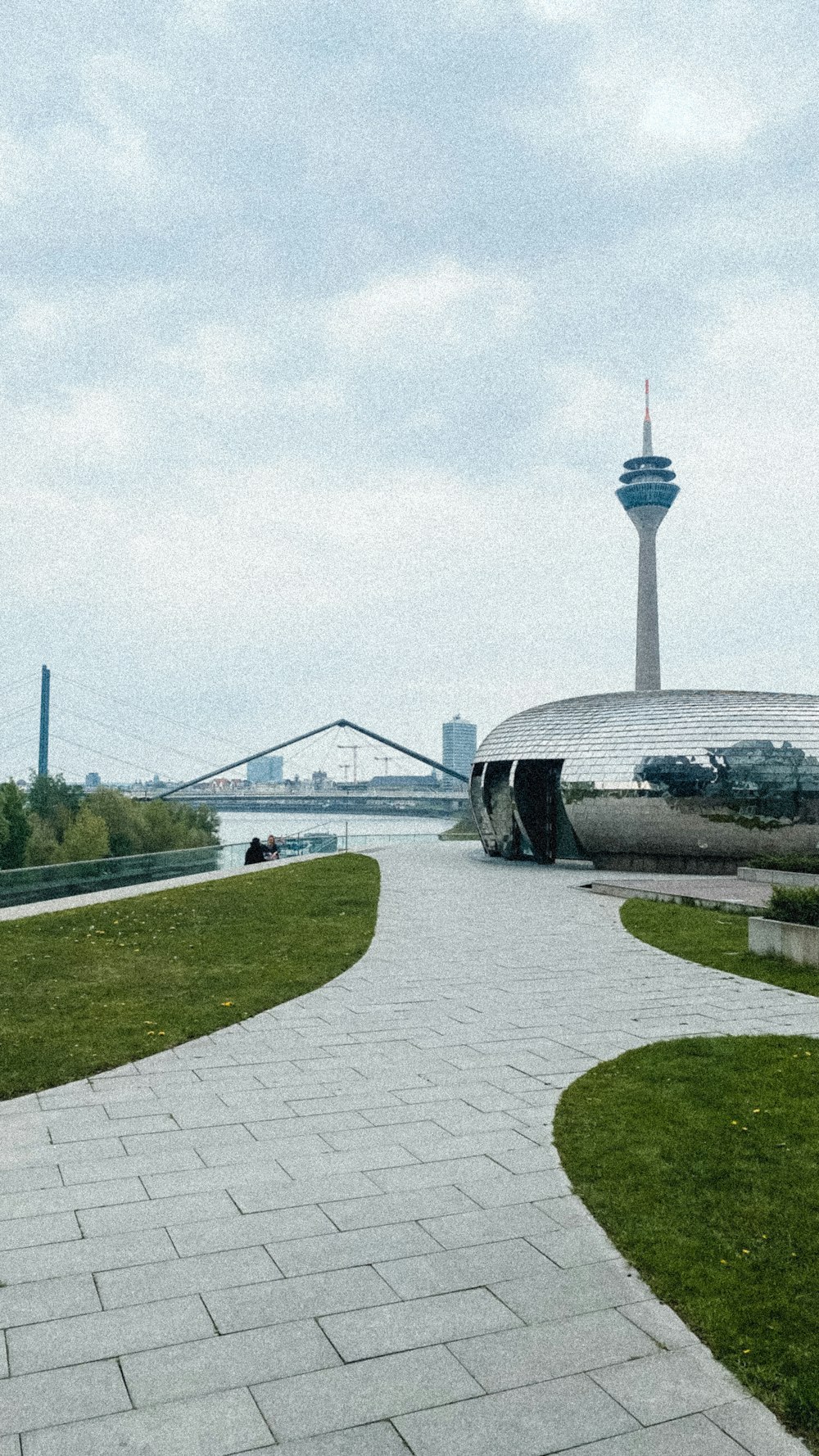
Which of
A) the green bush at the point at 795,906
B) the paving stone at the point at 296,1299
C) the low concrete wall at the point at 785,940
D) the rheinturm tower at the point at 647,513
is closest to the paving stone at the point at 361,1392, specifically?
the paving stone at the point at 296,1299

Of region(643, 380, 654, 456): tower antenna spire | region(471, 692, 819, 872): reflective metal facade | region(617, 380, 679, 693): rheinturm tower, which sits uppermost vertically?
region(643, 380, 654, 456): tower antenna spire

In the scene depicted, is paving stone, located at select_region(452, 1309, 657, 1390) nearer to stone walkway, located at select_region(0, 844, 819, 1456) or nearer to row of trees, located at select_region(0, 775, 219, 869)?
stone walkway, located at select_region(0, 844, 819, 1456)

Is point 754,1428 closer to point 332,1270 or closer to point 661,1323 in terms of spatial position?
point 661,1323

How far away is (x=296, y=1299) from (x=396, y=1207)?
Result: 4.13 ft

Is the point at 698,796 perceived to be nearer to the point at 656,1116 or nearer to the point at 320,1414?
the point at 656,1116

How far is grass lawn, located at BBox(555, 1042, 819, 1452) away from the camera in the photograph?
4.89 m

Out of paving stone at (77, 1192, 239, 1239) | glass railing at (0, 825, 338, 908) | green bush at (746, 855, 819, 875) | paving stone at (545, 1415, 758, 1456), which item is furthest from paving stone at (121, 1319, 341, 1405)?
green bush at (746, 855, 819, 875)

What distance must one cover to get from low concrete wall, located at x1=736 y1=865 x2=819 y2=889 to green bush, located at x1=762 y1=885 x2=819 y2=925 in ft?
21.9

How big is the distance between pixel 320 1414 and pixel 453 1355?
703 mm

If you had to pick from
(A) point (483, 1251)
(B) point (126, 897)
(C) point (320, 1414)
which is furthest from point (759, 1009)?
(B) point (126, 897)

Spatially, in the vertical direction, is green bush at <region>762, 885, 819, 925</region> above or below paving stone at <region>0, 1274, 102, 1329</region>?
above

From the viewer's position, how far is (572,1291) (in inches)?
211

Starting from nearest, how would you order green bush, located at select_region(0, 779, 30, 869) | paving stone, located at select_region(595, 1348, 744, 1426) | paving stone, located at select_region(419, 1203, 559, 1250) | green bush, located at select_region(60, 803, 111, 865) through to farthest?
paving stone, located at select_region(595, 1348, 744, 1426)
paving stone, located at select_region(419, 1203, 559, 1250)
green bush, located at select_region(0, 779, 30, 869)
green bush, located at select_region(60, 803, 111, 865)

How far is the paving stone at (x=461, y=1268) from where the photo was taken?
5391 millimetres
